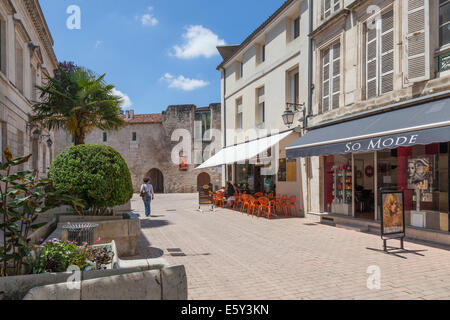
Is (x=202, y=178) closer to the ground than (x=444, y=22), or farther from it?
closer to the ground

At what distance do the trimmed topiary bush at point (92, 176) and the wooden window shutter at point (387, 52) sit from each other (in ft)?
23.0

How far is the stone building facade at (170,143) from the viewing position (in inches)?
1241

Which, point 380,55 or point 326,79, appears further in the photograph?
point 326,79

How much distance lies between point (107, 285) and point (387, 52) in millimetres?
8619

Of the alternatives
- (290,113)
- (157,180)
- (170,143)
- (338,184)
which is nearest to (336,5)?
(290,113)

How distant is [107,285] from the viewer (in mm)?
2814

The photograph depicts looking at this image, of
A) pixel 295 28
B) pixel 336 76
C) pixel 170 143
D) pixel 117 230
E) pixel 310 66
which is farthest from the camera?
pixel 170 143

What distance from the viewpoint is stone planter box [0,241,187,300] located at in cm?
271

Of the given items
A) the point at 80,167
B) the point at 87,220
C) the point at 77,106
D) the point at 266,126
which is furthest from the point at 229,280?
the point at 266,126

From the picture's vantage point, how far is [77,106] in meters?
9.93

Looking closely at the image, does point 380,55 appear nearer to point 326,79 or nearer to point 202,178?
point 326,79

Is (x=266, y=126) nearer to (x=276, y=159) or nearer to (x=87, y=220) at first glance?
(x=276, y=159)
